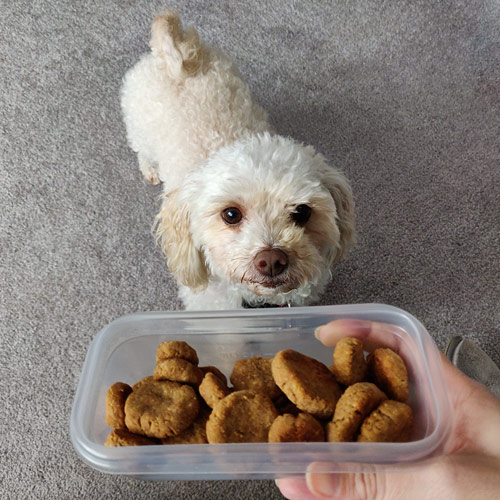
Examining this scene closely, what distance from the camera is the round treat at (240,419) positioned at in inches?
22.3

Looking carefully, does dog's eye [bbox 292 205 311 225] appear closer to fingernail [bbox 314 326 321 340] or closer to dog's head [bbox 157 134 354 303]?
dog's head [bbox 157 134 354 303]

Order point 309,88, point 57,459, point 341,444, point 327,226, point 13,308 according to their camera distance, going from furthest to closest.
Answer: point 309,88 < point 13,308 < point 57,459 < point 327,226 < point 341,444

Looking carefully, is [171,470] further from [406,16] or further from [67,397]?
[406,16]

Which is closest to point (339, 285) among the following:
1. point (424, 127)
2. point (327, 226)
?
point (327, 226)

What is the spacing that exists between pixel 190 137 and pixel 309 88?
0.73 m

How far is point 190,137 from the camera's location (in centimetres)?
110

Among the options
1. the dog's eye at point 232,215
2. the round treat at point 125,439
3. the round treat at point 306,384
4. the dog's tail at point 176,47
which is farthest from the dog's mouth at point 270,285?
the dog's tail at point 176,47

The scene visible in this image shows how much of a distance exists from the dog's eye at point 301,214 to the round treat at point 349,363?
32 centimetres

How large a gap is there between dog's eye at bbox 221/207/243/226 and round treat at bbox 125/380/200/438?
37cm

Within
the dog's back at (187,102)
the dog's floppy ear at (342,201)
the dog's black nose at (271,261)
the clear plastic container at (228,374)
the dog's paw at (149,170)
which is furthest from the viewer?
the dog's paw at (149,170)

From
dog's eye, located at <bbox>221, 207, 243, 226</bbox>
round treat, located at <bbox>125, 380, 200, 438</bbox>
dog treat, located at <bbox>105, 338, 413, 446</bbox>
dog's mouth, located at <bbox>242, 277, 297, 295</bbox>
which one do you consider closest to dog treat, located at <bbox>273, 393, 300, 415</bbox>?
dog treat, located at <bbox>105, 338, 413, 446</bbox>

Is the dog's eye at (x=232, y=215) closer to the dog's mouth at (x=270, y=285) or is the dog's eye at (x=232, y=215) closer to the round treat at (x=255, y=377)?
the dog's mouth at (x=270, y=285)

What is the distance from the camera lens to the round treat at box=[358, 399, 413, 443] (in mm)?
549

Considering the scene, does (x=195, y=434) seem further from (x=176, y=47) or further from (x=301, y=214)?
(x=176, y=47)
